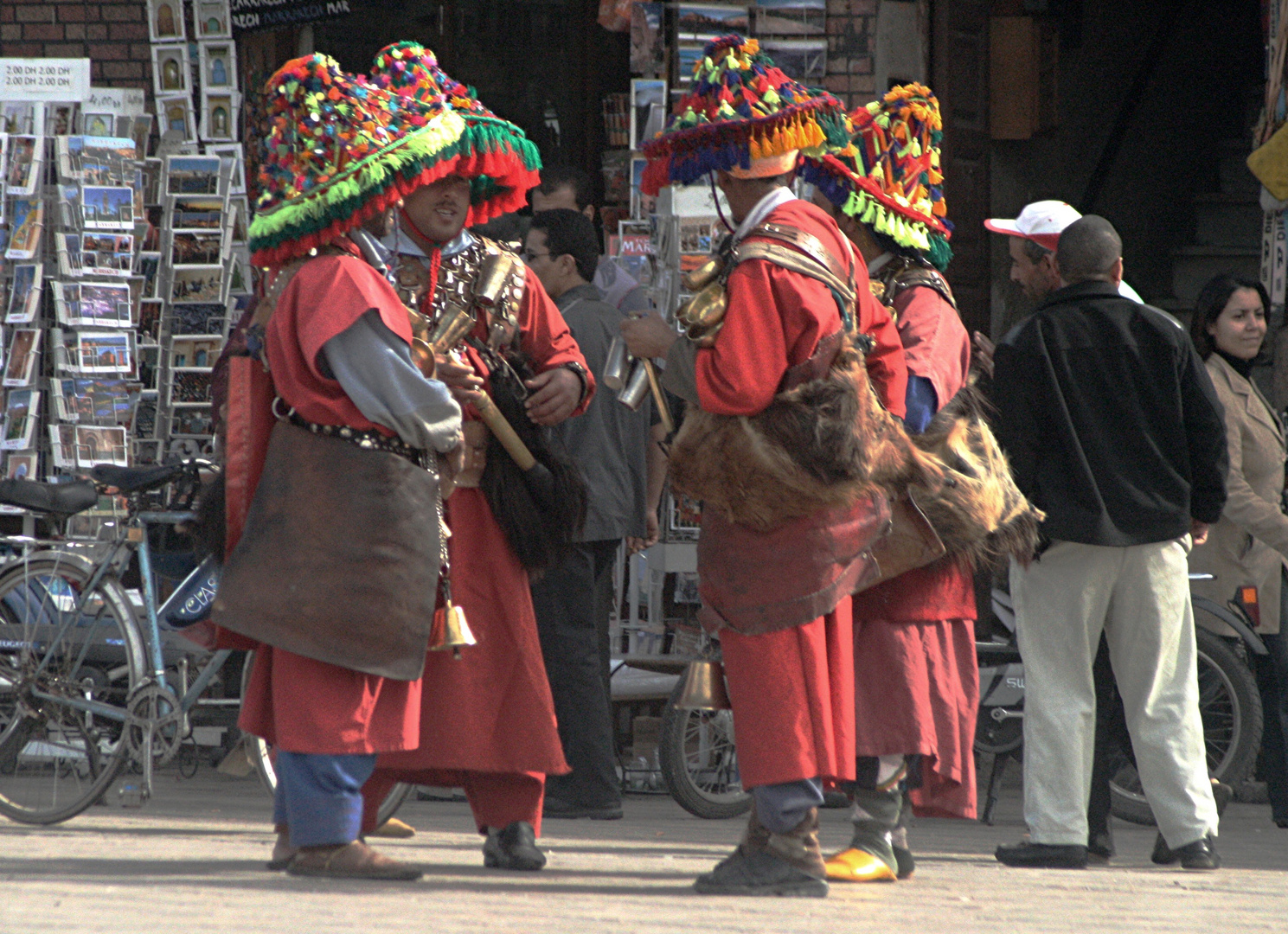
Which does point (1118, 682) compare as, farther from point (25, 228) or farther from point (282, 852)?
point (25, 228)

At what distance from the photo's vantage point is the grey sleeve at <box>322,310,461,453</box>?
4324 millimetres

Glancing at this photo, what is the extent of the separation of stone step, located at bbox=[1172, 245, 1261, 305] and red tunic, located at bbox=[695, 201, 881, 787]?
6.35m

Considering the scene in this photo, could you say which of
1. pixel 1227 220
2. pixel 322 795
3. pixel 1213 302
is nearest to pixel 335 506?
pixel 322 795

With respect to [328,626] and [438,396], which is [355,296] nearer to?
[438,396]

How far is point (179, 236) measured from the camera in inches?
328

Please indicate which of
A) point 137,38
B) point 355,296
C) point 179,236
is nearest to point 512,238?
point 179,236

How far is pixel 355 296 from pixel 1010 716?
3405 mm

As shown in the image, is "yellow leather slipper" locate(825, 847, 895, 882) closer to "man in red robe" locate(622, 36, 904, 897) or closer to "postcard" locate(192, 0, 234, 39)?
"man in red robe" locate(622, 36, 904, 897)

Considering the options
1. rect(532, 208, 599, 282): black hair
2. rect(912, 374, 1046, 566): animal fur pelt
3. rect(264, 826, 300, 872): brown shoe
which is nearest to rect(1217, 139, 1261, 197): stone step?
rect(532, 208, 599, 282): black hair

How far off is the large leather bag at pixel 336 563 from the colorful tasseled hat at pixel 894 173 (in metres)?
1.45

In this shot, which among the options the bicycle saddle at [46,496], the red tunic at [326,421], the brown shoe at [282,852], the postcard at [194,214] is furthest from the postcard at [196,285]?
the brown shoe at [282,852]

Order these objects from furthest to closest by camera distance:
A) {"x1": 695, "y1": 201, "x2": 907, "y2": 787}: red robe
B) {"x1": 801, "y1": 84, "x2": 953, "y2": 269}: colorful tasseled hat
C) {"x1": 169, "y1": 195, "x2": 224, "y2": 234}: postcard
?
{"x1": 169, "y1": 195, "x2": 224, "y2": 234}: postcard → {"x1": 801, "y1": 84, "x2": 953, "y2": 269}: colorful tasseled hat → {"x1": 695, "y1": 201, "x2": 907, "y2": 787}: red robe

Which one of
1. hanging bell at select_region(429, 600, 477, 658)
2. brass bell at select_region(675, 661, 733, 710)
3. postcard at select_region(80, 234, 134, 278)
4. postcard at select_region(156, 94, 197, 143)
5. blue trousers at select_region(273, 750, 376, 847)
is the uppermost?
postcard at select_region(156, 94, 197, 143)

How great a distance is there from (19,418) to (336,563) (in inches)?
162
